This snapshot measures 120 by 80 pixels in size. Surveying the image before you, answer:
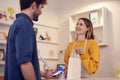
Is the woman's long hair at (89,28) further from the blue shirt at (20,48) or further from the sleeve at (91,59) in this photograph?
the blue shirt at (20,48)

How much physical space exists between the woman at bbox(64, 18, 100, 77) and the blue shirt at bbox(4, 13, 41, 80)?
953mm

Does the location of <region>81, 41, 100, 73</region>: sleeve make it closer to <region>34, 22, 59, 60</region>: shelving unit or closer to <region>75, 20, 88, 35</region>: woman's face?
<region>75, 20, 88, 35</region>: woman's face

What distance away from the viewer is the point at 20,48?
122 centimetres

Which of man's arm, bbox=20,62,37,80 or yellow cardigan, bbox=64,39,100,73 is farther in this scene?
yellow cardigan, bbox=64,39,100,73

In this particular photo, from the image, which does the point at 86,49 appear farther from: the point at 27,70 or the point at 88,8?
the point at 27,70

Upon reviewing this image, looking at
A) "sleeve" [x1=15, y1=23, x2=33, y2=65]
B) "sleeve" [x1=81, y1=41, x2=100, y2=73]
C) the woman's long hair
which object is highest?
the woman's long hair

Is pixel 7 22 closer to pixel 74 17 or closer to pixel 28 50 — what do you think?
pixel 74 17

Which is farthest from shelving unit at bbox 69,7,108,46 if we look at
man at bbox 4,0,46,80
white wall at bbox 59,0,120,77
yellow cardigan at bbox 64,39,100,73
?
man at bbox 4,0,46,80

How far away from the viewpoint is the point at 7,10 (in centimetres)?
299

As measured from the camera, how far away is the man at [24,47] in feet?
4.02

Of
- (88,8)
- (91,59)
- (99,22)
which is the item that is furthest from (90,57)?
(88,8)

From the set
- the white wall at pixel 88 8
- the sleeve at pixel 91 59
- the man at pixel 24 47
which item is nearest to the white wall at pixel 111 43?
the white wall at pixel 88 8

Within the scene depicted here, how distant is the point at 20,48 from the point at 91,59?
1.21 metres

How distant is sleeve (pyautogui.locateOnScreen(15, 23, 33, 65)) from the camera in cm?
122
